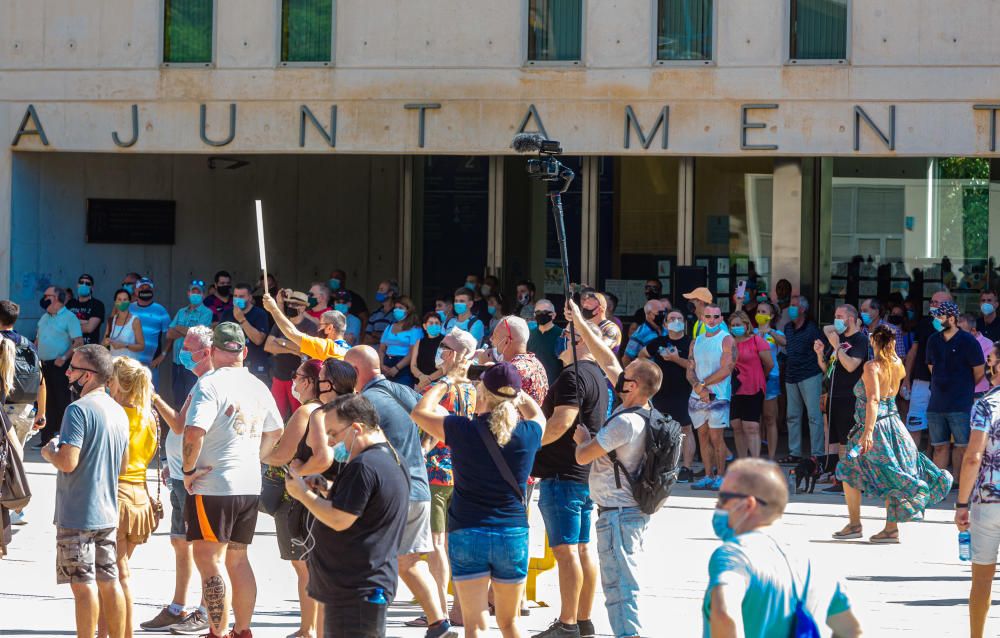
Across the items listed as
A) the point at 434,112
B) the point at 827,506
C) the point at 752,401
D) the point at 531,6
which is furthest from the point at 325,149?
the point at 827,506

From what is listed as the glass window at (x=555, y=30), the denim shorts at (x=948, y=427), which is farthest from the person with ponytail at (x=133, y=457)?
the glass window at (x=555, y=30)

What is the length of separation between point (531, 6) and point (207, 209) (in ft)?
22.1

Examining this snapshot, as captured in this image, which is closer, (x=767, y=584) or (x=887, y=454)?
(x=767, y=584)

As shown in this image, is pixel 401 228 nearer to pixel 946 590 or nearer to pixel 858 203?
pixel 858 203

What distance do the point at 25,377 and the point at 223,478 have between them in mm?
4330

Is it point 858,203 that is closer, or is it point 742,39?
point 742,39

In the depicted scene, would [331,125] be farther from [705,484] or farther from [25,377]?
[25,377]

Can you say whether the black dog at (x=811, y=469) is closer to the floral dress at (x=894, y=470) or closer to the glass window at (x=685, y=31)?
the floral dress at (x=894, y=470)

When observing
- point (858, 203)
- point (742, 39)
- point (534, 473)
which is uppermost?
point (742, 39)

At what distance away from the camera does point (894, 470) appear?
1135 centimetres

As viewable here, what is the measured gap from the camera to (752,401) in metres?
15.0

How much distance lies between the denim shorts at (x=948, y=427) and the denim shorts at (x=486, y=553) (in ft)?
25.9

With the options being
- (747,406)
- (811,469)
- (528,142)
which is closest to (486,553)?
(528,142)

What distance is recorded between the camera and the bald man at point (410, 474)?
776cm
